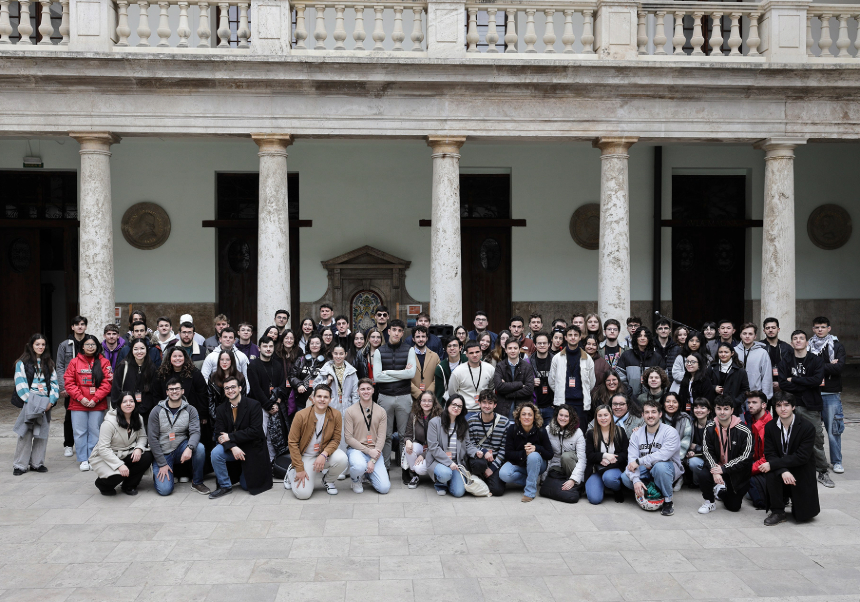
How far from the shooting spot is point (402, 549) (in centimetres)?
618

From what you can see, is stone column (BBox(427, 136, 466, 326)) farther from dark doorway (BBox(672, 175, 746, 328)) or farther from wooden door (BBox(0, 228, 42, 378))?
wooden door (BBox(0, 228, 42, 378))

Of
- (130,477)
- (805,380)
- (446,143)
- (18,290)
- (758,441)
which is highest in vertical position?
(446,143)

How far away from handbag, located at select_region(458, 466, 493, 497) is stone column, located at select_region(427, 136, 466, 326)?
4553 mm

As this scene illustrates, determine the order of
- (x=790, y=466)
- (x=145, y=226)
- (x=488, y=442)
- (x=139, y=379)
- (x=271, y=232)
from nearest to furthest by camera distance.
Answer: (x=790, y=466) → (x=488, y=442) → (x=139, y=379) → (x=271, y=232) → (x=145, y=226)

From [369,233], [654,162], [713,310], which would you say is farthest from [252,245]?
[713,310]

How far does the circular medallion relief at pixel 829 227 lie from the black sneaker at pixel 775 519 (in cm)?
1149

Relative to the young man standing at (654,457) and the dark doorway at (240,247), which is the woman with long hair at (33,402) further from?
the dark doorway at (240,247)

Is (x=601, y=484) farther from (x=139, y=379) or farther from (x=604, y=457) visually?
(x=139, y=379)

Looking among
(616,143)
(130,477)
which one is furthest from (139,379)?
(616,143)

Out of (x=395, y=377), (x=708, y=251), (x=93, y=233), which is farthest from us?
(x=708, y=251)

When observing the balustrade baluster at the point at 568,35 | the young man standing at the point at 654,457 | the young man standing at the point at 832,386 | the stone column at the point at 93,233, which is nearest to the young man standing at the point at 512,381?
the young man standing at the point at 654,457

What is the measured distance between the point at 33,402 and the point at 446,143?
7297 mm

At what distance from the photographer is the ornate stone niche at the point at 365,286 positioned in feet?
51.6

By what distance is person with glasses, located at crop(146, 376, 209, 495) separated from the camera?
25.5ft
